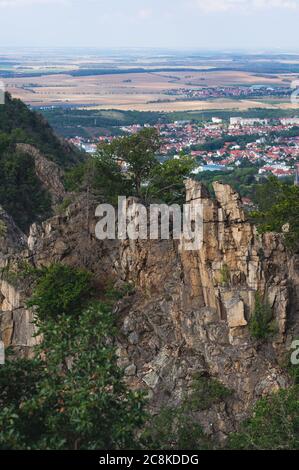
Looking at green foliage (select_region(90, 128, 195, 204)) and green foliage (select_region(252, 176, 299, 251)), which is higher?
green foliage (select_region(90, 128, 195, 204))

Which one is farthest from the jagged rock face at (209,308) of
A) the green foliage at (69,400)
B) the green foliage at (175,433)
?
the green foliage at (69,400)

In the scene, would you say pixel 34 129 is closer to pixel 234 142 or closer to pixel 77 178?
pixel 77 178

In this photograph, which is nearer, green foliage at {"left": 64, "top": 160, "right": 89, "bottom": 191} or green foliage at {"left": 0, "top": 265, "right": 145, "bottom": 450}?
green foliage at {"left": 0, "top": 265, "right": 145, "bottom": 450}

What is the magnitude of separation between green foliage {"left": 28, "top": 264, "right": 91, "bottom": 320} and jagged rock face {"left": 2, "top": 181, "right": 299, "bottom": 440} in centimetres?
96

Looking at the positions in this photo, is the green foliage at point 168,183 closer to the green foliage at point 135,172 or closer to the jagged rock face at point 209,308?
the green foliage at point 135,172

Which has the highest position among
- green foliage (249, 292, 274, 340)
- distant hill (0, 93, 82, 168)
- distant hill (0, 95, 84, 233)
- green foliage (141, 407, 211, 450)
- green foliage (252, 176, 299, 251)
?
distant hill (0, 93, 82, 168)

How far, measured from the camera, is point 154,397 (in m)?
17.2

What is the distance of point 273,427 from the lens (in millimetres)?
14047

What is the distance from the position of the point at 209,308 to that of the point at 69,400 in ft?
23.3

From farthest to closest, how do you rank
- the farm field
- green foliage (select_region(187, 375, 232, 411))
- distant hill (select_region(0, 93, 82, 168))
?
1. the farm field
2. distant hill (select_region(0, 93, 82, 168))
3. green foliage (select_region(187, 375, 232, 411))

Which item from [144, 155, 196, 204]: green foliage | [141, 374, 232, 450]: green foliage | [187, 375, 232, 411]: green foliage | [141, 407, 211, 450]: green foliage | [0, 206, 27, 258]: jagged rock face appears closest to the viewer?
[141, 374, 232, 450]: green foliage

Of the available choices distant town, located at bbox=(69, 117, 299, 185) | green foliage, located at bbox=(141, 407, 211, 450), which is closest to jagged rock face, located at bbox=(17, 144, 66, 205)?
green foliage, located at bbox=(141, 407, 211, 450)

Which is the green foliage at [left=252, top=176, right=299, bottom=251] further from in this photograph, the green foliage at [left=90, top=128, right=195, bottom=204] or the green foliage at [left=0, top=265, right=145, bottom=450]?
the green foliage at [left=0, top=265, right=145, bottom=450]

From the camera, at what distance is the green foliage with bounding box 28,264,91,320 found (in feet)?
61.8
